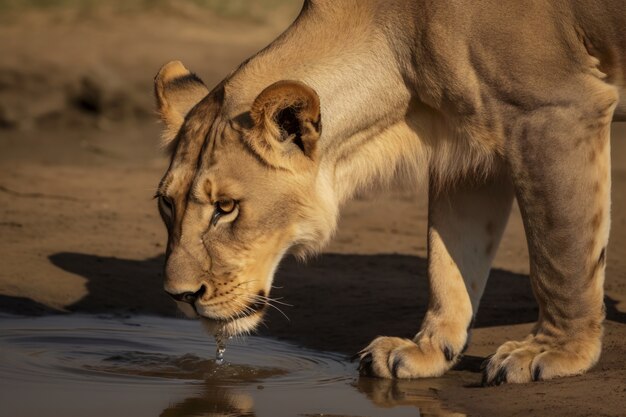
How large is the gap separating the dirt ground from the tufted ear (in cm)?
101

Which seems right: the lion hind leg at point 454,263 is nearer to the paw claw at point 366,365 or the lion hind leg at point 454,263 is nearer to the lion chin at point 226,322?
the paw claw at point 366,365

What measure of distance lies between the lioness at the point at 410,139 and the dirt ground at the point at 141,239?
29 centimetres

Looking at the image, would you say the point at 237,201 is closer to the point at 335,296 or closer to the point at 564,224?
the point at 564,224

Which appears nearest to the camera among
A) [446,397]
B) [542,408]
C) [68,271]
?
[542,408]

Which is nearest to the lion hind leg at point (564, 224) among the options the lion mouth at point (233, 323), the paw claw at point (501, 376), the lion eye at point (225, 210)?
the paw claw at point (501, 376)

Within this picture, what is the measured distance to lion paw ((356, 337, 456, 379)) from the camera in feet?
17.9

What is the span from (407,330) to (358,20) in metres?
1.61

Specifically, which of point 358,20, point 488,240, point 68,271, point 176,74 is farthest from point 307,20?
point 68,271

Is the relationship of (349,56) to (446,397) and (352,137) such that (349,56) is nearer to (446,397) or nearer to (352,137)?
(352,137)

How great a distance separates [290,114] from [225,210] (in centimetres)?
44

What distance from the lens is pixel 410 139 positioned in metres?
5.62

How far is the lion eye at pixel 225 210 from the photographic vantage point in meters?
5.10

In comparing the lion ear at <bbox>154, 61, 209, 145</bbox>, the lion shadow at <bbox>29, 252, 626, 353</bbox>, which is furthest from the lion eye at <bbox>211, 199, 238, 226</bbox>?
the lion shadow at <bbox>29, 252, 626, 353</bbox>

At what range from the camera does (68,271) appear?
23.7ft
